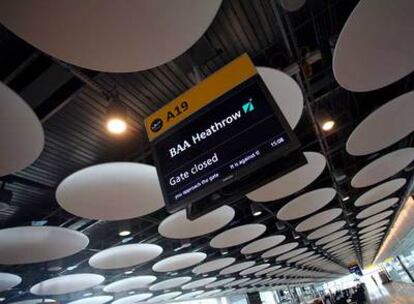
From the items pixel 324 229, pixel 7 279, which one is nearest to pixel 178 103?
pixel 7 279

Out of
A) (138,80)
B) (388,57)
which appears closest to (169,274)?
(138,80)

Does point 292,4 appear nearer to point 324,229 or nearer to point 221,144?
point 221,144

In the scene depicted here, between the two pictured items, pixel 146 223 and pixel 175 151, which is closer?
pixel 175 151

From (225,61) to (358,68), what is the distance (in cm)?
150

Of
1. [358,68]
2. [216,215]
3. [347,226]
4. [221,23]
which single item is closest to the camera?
[221,23]

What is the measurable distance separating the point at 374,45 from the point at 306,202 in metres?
5.28

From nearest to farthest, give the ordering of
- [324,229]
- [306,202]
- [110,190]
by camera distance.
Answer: [110,190], [306,202], [324,229]

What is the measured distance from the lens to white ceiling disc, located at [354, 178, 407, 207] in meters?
9.09

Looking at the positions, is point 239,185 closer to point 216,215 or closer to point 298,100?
point 298,100

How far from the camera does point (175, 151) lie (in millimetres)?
2359

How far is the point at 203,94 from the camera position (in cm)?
239

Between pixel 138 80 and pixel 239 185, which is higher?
pixel 138 80

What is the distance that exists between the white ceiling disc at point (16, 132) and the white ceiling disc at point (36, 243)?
1833 millimetres

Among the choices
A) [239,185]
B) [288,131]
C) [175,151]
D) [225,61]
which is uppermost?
[225,61]
